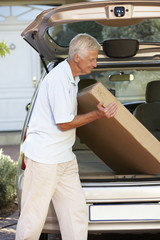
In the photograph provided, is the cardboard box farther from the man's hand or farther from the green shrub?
the green shrub

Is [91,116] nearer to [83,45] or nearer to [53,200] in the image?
[83,45]

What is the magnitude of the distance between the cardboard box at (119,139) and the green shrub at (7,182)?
1.79m

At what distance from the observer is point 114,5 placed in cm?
431

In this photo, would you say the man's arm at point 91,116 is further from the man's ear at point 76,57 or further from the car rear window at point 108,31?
the car rear window at point 108,31

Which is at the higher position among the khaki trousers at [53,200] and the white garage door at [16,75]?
the white garage door at [16,75]

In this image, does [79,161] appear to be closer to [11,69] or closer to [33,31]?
[33,31]

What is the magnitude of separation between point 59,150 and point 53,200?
1.19 ft

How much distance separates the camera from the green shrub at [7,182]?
6719 mm

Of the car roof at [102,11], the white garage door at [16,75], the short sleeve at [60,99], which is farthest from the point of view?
the white garage door at [16,75]

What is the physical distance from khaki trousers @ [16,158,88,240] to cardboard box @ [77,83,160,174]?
0.38 meters

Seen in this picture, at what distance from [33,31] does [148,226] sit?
1542 mm

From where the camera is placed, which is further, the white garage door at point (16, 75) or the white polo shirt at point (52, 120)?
the white garage door at point (16, 75)

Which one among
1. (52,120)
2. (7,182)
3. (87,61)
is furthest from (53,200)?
(7,182)

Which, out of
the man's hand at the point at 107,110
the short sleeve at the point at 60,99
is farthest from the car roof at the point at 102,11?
the man's hand at the point at 107,110
